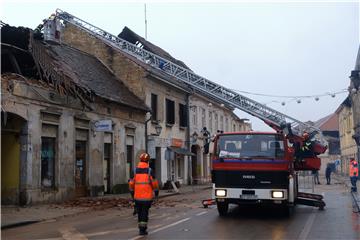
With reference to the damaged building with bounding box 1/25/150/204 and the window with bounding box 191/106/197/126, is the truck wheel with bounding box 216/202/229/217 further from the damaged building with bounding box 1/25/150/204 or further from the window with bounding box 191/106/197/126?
the window with bounding box 191/106/197/126

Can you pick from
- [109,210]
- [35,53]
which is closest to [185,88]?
[35,53]

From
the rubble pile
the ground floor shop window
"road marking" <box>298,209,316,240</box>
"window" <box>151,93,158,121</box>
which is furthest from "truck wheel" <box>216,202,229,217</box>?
"window" <box>151,93,158,121</box>

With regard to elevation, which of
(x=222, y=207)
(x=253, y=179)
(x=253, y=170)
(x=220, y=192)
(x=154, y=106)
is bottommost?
(x=222, y=207)

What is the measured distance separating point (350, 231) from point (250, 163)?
127 inches

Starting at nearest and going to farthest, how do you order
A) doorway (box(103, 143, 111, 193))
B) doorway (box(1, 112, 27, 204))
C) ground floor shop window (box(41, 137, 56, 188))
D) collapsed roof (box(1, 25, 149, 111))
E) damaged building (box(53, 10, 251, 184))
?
doorway (box(1, 112, 27, 204)) → collapsed roof (box(1, 25, 149, 111)) → ground floor shop window (box(41, 137, 56, 188)) → doorway (box(103, 143, 111, 193)) → damaged building (box(53, 10, 251, 184))

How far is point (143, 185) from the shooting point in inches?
433

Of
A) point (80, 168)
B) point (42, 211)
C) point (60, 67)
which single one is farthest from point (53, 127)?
point (42, 211)

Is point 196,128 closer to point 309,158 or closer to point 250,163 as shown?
point 309,158

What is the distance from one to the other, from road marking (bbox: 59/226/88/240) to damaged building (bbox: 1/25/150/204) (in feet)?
20.5

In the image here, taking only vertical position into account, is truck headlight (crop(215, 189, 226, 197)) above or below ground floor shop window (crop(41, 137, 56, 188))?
below

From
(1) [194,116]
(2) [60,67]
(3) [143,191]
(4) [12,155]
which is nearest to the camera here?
(3) [143,191]

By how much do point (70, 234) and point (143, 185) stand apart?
2125 mm

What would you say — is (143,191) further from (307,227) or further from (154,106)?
(154,106)

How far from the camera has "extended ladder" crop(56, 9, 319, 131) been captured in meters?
33.4
